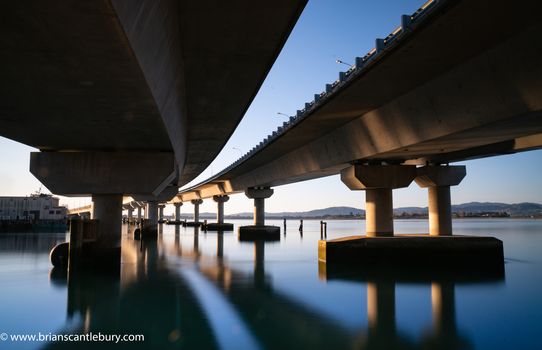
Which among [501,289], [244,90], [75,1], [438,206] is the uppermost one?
[244,90]

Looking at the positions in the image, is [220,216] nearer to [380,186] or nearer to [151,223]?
[151,223]

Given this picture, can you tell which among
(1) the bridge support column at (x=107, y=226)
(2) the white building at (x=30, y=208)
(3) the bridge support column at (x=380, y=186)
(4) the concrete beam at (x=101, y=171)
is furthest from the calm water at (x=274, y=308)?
(2) the white building at (x=30, y=208)

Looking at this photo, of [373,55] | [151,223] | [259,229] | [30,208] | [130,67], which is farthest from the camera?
[30,208]

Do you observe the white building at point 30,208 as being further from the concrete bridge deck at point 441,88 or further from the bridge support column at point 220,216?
the concrete bridge deck at point 441,88

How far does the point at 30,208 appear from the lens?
128375 mm

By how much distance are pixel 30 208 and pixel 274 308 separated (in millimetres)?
131048

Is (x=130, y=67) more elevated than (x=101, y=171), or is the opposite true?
(x=130, y=67)

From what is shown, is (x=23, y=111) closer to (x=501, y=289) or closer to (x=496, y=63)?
(x=496, y=63)

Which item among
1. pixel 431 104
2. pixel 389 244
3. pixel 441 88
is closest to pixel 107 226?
pixel 389 244

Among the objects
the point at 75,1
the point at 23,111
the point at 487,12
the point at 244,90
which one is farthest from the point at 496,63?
the point at 23,111

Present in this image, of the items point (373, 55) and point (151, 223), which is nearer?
point (373, 55)

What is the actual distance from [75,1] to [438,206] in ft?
101

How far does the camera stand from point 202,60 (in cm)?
1401

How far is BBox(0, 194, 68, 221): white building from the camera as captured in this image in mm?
126981
